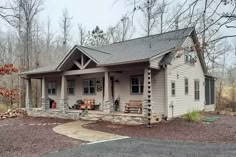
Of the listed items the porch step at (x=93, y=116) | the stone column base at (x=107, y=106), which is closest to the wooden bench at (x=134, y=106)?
the stone column base at (x=107, y=106)

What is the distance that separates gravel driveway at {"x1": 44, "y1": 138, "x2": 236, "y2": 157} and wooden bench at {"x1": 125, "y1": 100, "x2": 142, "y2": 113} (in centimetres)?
540

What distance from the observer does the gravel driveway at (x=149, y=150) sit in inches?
266

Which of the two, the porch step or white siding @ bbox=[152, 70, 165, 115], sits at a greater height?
white siding @ bbox=[152, 70, 165, 115]

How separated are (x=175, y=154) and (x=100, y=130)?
5136 mm

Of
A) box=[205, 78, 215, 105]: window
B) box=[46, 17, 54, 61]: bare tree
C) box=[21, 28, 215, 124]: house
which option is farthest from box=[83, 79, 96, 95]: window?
box=[46, 17, 54, 61]: bare tree

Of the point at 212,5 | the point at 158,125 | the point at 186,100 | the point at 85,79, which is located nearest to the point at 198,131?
the point at 158,125

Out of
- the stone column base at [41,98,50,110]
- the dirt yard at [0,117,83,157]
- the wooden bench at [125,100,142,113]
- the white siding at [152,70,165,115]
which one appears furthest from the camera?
the stone column base at [41,98,50,110]

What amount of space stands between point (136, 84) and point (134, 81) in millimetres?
224

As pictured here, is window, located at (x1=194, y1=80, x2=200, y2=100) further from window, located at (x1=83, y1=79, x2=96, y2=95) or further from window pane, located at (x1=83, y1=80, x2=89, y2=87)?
window pane, located at (x1=83, y1=80, x2=89, y2=87)

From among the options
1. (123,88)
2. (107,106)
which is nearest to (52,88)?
(123,88)

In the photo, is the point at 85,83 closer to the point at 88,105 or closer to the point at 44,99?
the point at 88,105

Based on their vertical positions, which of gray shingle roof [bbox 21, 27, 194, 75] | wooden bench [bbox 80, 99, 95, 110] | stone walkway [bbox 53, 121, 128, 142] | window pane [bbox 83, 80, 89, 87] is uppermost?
gray shingle roof [bbox 21, 27, 194, 75]

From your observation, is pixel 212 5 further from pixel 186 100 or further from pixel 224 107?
pixel 224 107

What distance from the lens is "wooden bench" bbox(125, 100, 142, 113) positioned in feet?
46.4
